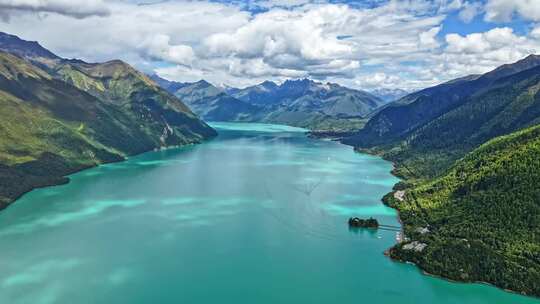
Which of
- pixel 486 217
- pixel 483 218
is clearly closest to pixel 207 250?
pixel 483 218

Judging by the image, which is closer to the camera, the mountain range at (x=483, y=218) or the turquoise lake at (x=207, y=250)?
the turquoise lake at (x=207, y=250)

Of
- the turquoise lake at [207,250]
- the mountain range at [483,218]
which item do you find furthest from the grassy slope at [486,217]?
the turquoise lake at [207,250]

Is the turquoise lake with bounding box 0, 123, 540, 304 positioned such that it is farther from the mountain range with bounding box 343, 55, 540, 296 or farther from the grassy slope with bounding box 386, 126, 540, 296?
the mountain range with bounding box 343, 55, 540, 296

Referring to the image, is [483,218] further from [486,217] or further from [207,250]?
[207,250]

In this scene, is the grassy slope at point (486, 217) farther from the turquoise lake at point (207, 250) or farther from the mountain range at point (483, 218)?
the turquoise lake at point (207, 250)

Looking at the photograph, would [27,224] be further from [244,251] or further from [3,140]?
[3,140]

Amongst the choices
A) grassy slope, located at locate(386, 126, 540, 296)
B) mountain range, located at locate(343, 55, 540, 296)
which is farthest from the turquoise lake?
mountain range, located at locate(343, 55, 540, 296)

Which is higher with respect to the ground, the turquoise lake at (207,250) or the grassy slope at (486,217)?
the grassy slope at (486,217)

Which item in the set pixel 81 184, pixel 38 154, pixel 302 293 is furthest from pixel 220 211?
pixel 38 154
